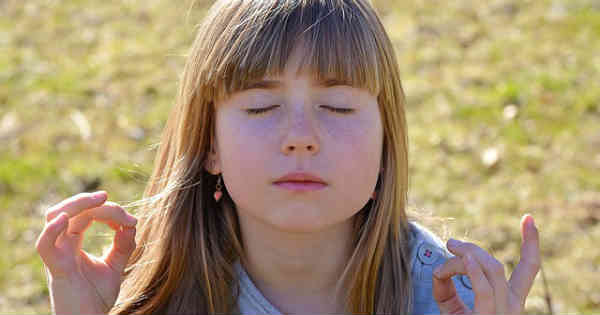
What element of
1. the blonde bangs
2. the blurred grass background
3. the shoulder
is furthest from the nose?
the blurred grass background

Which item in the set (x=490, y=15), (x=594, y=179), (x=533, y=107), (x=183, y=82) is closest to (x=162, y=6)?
(x=490, y=15)

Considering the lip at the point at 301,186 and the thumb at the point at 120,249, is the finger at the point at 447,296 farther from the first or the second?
the thumb at the point at 120,249

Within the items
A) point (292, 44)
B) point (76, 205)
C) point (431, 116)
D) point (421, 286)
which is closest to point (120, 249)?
point (76, 205)

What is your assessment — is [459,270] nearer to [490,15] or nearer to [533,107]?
[533,107]

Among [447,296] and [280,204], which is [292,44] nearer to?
[280,204]

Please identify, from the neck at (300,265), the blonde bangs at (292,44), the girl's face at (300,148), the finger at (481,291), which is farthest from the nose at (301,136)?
the finger at (481,291)

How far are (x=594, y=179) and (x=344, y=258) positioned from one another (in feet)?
5.90

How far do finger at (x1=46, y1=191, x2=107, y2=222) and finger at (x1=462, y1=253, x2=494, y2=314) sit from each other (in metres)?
0.90

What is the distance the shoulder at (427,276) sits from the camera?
231 centimetres

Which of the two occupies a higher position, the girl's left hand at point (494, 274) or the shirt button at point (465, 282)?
the girl's left hand at point (494, 274)

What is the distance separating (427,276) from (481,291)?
0.46m

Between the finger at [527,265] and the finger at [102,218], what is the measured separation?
96 cm

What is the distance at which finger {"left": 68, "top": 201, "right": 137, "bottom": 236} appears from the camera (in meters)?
2.10

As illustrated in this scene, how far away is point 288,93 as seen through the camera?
2.03 meters
